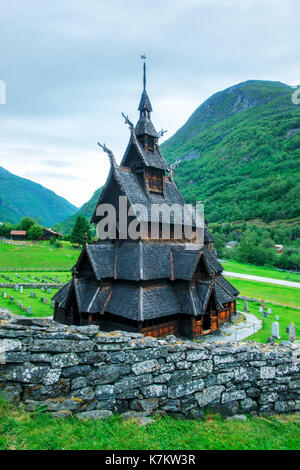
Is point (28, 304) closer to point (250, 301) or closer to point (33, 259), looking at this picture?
point (250, 301)

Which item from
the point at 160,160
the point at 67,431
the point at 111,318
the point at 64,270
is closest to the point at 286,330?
the point at 111,318

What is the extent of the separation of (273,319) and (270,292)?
48.5 feet

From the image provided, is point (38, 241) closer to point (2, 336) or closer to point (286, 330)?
point (286, 330)

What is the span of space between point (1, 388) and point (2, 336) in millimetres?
1040

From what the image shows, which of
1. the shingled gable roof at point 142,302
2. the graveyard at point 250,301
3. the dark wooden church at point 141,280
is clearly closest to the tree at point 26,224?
the graveyard at point 250,301

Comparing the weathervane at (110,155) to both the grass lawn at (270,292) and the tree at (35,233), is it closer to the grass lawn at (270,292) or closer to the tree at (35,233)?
the grass lawn at (270,292)

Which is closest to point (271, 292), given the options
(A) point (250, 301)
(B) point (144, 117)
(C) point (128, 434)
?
(A) point (250, 301)

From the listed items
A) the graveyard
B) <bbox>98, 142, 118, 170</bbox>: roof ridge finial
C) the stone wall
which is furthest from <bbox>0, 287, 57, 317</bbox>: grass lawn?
the stone wall

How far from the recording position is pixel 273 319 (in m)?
25.2

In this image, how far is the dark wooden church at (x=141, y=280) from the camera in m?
16.4

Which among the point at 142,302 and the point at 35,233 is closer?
the point at 142,302

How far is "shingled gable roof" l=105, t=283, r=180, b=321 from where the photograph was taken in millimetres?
15531

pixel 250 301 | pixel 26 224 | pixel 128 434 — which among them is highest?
pixel 26 224
